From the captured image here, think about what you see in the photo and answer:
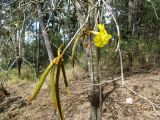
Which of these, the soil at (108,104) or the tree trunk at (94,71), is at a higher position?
the tree trunk at (94,71)

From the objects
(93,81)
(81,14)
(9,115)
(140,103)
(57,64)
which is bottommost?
(9,115)

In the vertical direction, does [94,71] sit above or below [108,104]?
above

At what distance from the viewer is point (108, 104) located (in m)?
5.65

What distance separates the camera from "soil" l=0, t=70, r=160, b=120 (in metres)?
5.34

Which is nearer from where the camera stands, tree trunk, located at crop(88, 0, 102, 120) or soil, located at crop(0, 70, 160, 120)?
tree trunk, located at crop(88, 0, 102, 120)

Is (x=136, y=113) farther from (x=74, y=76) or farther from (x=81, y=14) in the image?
(x=74, y=76)

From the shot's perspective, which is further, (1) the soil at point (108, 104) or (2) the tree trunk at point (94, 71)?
(1) the soil at point (108, 104)

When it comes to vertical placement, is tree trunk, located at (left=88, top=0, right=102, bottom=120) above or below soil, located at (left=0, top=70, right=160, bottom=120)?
above

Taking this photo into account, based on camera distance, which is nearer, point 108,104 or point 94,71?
point 94,71

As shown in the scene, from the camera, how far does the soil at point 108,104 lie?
534 cm

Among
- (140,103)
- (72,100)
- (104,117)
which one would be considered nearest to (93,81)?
(104,117)

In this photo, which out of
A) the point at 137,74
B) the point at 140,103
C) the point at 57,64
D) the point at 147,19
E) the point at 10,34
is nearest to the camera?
the point at 57,64

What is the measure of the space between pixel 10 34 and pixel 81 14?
743 mm

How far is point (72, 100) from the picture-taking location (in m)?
6.32
